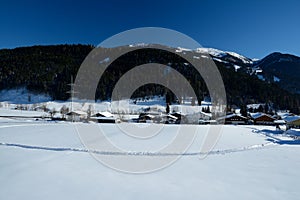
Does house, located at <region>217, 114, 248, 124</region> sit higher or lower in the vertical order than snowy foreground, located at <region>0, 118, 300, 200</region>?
lower

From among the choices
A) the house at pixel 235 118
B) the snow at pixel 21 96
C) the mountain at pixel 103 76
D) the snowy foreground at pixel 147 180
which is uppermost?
the mountain at pixel 103 76

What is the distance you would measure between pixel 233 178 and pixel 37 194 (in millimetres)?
4415

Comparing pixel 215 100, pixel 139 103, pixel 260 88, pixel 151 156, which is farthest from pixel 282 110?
pixel 151 156

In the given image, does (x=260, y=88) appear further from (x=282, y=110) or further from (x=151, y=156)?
(x=151, y=156)

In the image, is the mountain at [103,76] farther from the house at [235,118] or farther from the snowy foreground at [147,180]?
the snowy foreground at [147,180]

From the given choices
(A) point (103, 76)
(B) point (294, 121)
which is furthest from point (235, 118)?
(A) point (103, 76)

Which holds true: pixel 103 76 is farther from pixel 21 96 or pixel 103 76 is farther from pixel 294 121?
pixel 294 121

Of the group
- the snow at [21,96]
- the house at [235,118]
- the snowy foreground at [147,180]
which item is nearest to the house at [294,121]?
the house at [235,118]

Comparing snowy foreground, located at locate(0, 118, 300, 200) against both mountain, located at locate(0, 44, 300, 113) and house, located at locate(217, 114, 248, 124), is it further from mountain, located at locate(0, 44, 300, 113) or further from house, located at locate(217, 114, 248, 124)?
mountain, located at locate(0, 44, 300, 113)

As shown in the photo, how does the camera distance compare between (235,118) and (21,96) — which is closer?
(235,118)

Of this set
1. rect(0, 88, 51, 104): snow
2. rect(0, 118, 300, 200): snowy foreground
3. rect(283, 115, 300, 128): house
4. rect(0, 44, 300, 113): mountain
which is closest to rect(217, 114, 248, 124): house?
rect(283, 115, 300, 128): house

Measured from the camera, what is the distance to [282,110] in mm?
86750

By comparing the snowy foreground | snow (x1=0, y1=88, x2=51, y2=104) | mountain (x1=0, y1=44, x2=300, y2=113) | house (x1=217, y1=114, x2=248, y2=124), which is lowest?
house (x1=217, y1=114, x2=248, y2=124)

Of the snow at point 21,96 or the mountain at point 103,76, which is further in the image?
the mountain at point 103,76
